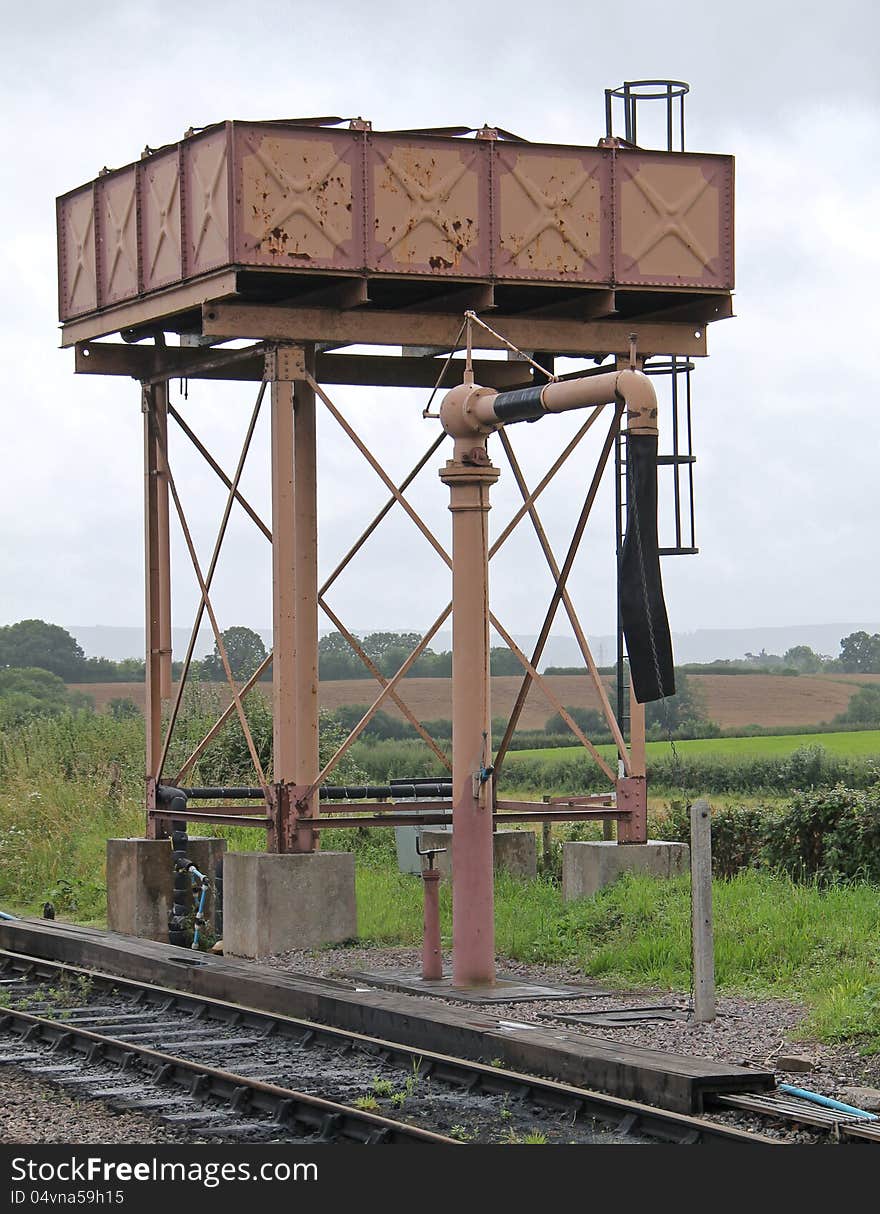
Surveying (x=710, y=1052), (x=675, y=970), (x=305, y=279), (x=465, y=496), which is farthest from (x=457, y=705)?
(x=305, y=279)

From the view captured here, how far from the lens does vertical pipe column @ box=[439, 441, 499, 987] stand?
46.1 ft

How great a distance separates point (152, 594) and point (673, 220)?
22.6ft

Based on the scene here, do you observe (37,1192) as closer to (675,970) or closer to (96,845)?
(675,970)

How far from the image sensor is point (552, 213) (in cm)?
1758

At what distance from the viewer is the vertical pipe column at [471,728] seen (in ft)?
46.1

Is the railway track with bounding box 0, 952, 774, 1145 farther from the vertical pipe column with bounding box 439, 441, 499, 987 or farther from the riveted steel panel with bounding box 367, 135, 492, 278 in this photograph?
the riveted steel panel with bounding box 367, 135, 492, 278

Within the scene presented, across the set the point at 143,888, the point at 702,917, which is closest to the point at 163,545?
the point at 143,888

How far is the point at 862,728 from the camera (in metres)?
68.6

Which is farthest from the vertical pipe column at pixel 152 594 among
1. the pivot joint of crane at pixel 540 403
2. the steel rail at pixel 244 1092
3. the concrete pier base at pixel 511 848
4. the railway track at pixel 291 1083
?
the steel rail at pixel 244 1092

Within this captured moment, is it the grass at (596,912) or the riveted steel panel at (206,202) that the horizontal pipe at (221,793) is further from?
the riveted steel panel at (206,202)

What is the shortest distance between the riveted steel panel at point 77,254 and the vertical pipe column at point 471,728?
6.53m

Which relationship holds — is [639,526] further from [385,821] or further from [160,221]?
[160,221]

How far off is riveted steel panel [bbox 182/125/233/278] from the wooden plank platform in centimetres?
611

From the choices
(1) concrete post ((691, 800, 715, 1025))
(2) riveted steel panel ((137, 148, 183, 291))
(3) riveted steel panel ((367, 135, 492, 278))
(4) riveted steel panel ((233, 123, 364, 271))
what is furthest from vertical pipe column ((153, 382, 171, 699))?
(1) concrete post ((691, 800, 715, 1025))
